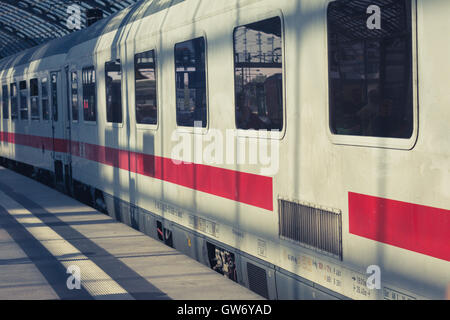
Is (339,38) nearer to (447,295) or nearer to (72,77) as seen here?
(447,295)

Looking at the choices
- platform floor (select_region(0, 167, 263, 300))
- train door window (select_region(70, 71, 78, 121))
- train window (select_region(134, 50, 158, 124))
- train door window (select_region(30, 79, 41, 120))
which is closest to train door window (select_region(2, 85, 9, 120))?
train door window (select_region(30, 79, 41, 120))

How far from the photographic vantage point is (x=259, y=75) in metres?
5.69

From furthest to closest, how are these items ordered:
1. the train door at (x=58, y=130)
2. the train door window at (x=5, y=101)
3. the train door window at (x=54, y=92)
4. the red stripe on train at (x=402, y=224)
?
the train door window at (x=5, y=101)
the train door window at (x=54, y=92)
the train door at (x=58, y=130)
the red stripe on train at (x=402, y=224)

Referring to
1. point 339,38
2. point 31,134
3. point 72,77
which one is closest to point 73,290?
point 339,38

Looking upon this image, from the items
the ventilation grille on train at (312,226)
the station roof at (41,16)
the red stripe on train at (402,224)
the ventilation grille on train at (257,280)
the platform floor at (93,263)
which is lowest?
the platform floor at (93,263)

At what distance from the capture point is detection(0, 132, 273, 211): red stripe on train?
5.86m

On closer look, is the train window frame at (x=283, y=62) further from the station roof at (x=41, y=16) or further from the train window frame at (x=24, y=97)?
the station roof at (x=41, y=16)

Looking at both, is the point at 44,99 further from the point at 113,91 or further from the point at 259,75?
the point at 259,75

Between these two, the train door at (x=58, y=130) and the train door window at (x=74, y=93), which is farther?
the train door at (x=58, y=130)

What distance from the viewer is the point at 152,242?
8891 millimetres

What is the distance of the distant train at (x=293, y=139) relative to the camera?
12.8 ft

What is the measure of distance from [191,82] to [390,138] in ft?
11.4

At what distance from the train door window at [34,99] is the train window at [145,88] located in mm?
7635

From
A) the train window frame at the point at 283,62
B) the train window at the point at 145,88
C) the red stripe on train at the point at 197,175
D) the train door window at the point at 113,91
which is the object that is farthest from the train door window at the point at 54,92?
the train window frame at the point at 283,62
